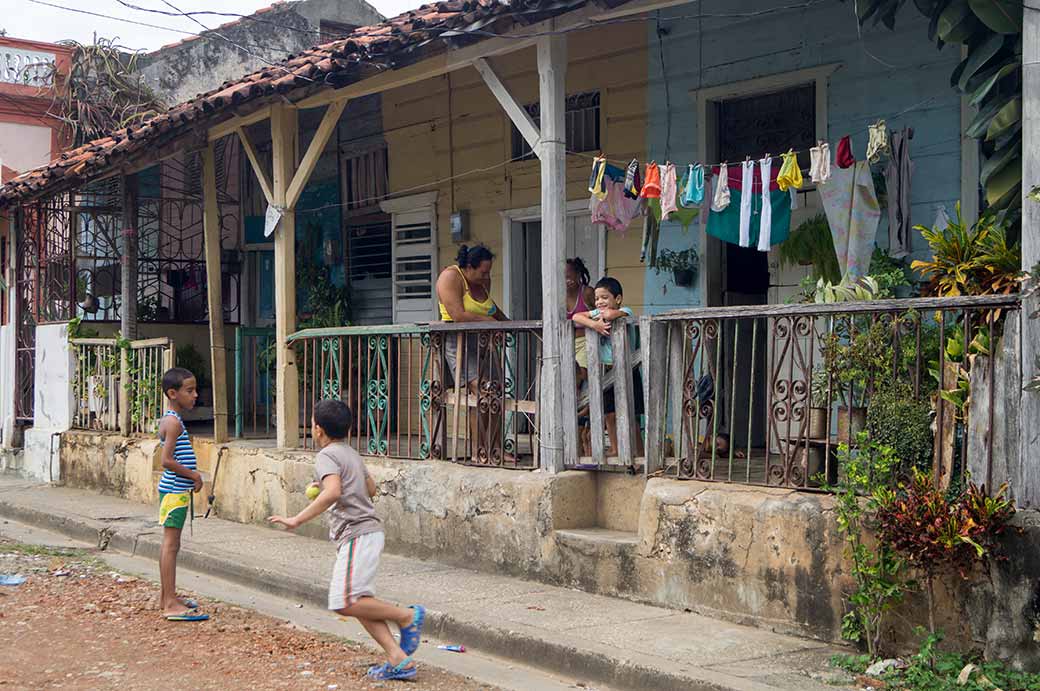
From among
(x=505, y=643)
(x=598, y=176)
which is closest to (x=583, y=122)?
(x=598, y=176)

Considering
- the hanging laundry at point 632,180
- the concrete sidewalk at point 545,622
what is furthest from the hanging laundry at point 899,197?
the concrete sidewalk at point 545,622

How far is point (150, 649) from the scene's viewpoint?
655 cm

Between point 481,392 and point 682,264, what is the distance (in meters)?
2.27

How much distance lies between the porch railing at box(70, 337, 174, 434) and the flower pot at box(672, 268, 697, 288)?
5.34 meters

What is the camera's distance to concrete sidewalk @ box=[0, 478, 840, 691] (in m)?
5.86

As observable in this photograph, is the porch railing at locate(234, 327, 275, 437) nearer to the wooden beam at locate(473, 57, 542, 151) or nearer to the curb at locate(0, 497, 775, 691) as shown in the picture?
the curb at locate(0, 497, 775, 691)

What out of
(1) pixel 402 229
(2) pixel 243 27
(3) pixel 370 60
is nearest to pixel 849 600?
(3) pixel 370 60

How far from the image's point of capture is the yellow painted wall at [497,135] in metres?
10.6

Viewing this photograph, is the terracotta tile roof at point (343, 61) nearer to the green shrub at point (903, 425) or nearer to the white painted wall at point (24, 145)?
the green shrub at point (903, 425)

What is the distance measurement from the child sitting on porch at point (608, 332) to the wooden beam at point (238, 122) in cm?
400

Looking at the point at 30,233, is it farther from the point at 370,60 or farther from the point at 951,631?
the point at 951,631

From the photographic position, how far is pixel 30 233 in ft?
49.5

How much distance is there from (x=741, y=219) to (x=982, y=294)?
2670mm

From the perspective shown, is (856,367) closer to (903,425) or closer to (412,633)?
(903,425)
